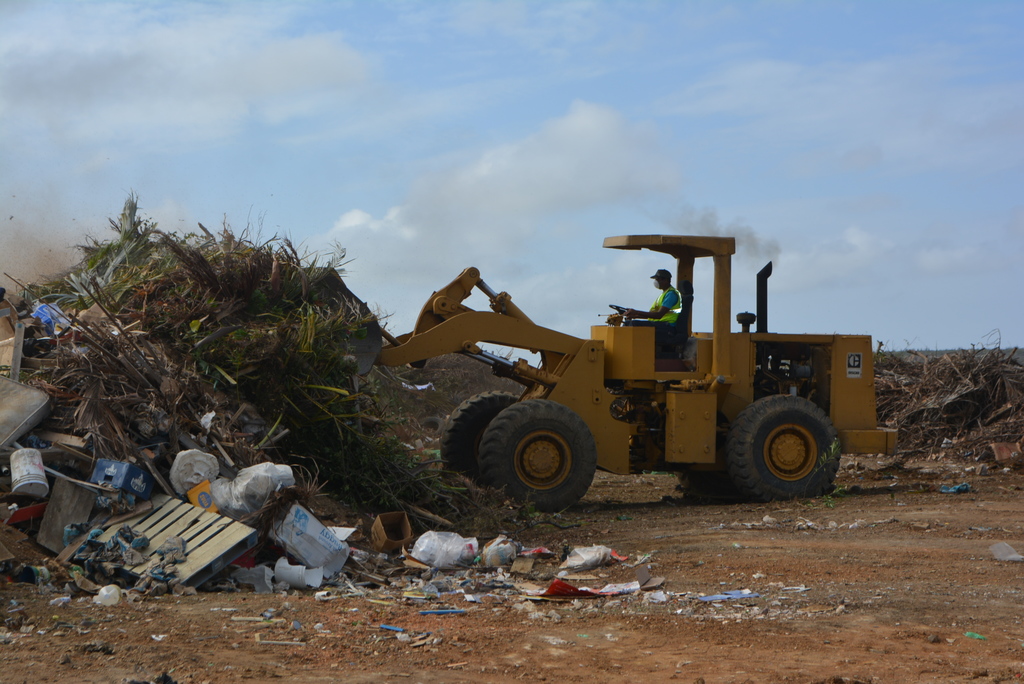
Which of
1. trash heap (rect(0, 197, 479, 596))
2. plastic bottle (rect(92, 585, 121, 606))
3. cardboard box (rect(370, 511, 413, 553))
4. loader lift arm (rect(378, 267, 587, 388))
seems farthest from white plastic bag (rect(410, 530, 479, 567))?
loader lift arm (rect(378, 267, 587, 388))

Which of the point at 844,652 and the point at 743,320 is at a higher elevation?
the point at 743,320

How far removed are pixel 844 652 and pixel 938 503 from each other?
6087mm

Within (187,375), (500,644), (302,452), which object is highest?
(187,375)

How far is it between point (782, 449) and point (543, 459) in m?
2.71

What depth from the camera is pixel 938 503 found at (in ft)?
35.0

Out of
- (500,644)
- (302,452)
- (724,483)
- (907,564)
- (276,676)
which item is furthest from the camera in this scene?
(724,483)

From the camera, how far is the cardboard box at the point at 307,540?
6.69 meters

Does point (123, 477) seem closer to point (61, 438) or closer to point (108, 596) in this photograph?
point (61, 438)

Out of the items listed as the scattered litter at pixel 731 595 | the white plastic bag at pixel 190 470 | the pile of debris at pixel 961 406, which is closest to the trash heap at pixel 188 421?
the white plastic bag at pixel 190 470

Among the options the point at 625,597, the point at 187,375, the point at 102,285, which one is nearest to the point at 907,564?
the point at 625,597

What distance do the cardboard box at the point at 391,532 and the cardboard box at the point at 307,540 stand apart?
28.5 inches

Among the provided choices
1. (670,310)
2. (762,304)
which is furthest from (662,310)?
(762,304)

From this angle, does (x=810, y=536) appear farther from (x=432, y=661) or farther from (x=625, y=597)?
(x=432, y=661)

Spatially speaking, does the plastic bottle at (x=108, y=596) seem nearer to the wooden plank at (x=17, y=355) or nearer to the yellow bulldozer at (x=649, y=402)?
the wooden plank at (x=17, y=355)
